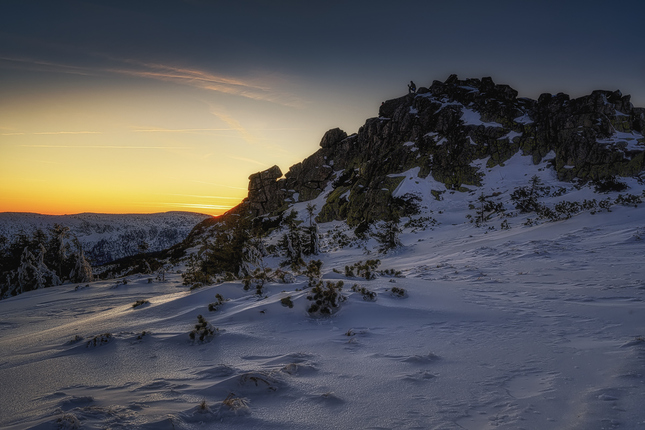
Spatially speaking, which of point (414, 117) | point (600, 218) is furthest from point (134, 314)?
point (414, 117)

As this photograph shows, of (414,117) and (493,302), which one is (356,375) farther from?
(414,117)

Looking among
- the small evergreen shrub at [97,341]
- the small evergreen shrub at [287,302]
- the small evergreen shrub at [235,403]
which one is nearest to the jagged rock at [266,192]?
the small evergreen shrub at [287,302]

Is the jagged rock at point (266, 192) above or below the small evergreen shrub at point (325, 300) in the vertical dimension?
above

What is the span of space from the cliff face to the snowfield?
31179 millimetres

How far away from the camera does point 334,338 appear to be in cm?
456

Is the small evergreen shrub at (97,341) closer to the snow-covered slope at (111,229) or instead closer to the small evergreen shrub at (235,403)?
the small evergreen shrub at (235,403)

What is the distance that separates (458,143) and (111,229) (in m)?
168

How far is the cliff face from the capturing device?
45156 millimetres

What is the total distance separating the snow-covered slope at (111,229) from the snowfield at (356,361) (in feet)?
491

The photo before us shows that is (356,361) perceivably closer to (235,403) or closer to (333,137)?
(235,403)

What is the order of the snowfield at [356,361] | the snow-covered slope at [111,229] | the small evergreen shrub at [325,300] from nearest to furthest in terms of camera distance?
the snowfield at [356,361] → the small evergreen shrub at [325,300] → the snow-covered slope at [111,229]

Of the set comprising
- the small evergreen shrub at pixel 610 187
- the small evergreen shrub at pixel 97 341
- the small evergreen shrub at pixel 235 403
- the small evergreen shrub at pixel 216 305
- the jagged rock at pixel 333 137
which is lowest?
the small evergreen shrub at pixel 216 305

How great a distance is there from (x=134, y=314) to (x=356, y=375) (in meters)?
5.69

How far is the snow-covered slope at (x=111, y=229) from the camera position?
433ft
